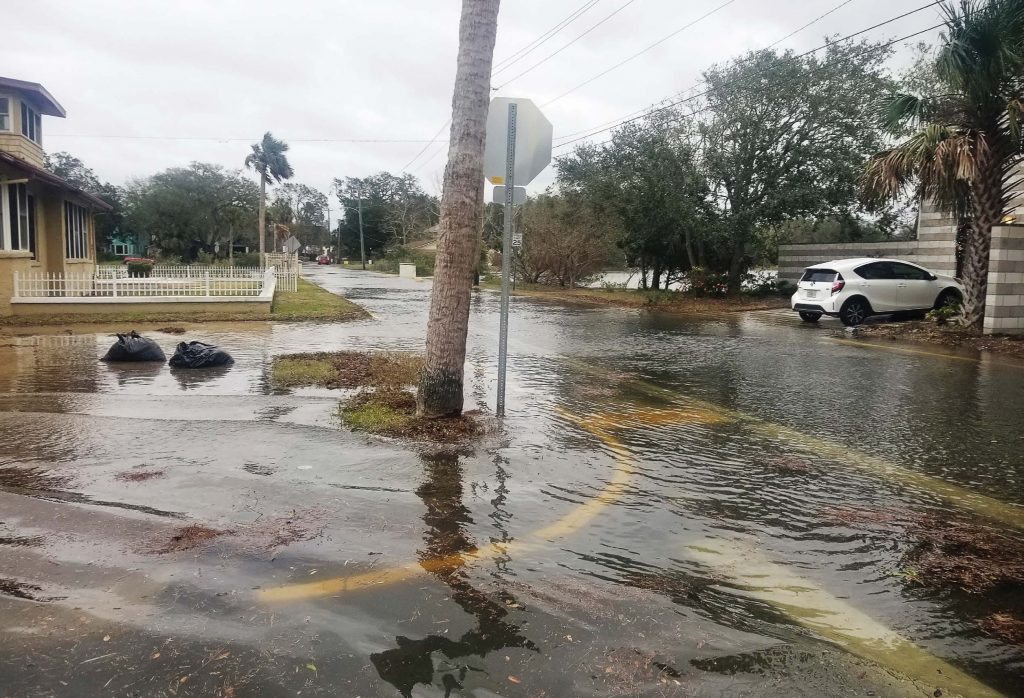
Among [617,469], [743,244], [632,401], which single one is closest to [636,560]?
[617,469]

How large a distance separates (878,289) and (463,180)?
47.0 feet

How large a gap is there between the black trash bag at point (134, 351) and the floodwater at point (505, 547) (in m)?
2.06

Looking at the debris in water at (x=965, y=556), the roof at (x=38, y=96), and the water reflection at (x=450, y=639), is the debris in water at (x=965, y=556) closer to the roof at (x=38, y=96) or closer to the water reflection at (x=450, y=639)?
the water reflection at (x=450, y=639)

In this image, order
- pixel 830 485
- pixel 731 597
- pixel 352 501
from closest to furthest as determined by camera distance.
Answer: pixel 731 597 → pixel 352 501 → pixel 830 485

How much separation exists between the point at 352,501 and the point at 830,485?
341cm

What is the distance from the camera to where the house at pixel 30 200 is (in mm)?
17375

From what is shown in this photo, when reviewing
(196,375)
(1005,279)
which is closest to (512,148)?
(196,375)

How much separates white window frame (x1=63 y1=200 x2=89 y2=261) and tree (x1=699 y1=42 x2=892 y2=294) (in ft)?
69.0

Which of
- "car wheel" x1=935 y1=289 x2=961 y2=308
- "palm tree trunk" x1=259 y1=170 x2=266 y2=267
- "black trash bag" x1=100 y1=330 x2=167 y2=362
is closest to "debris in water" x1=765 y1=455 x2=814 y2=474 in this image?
"black trash bag" x1=100 y1=330 x2=167 y2=362

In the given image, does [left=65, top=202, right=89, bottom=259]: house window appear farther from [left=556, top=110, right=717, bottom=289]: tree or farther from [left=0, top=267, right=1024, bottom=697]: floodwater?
[left=556, top=110, right=717, bottom=289]: tree

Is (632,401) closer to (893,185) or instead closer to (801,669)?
(801,669)

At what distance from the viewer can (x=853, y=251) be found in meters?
24.9

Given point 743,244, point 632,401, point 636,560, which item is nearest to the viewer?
point 636,560

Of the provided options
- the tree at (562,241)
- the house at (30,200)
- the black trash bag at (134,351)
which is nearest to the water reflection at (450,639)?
the black trash bag at (134,351)
